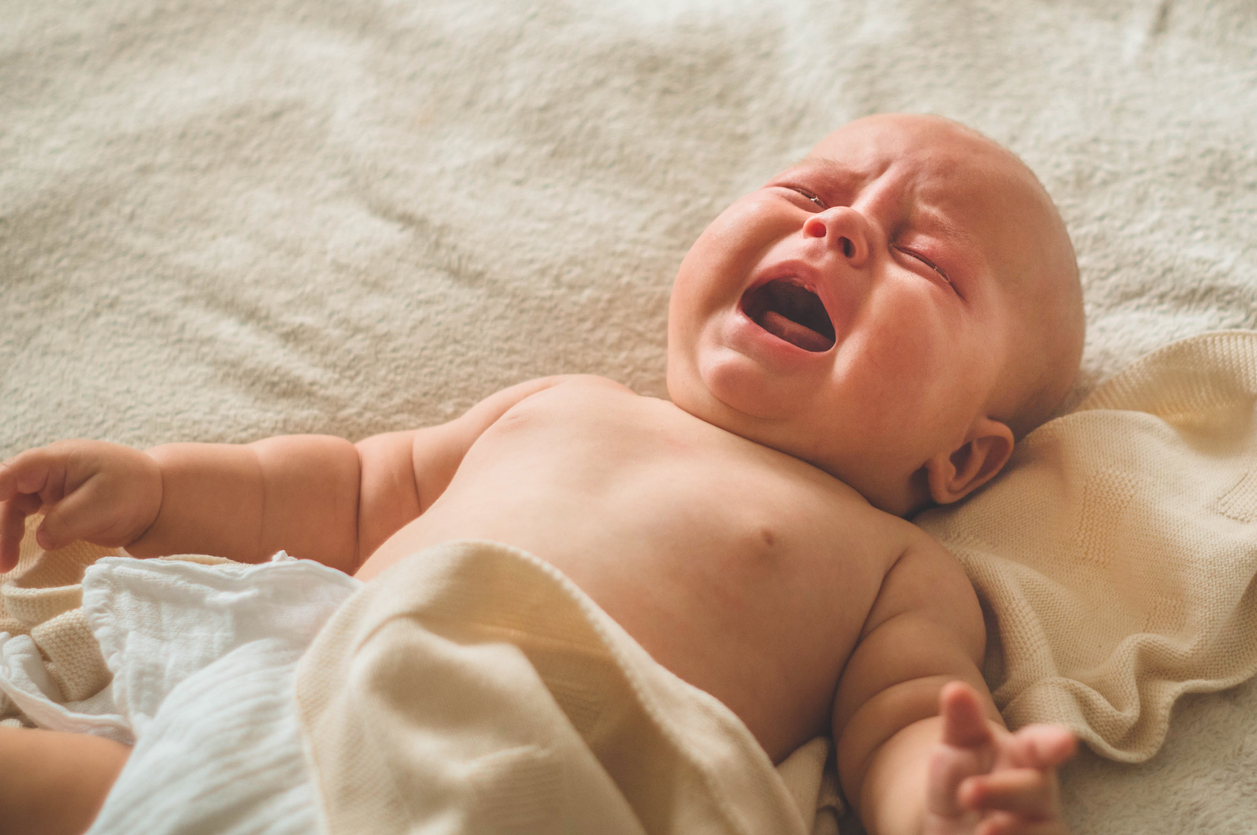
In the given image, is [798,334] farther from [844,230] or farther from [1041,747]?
[1041,747]

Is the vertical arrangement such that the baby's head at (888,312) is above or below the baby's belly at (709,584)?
above

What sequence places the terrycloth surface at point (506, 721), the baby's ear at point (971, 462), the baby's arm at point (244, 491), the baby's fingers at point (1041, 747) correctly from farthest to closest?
1. the baby's ear at point (971, 462)
2. the baby's arm at point (244, 491)
3. the terrycloth surface at point (506, 721)
4. the baby's fingers at point (1041, 747)

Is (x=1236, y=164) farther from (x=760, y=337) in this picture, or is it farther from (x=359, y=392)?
(x=359, y=392)

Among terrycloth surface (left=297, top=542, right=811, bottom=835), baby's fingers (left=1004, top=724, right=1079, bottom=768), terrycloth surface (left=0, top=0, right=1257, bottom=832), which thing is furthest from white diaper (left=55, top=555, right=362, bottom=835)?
baby's fingers (left=1004, top=724, right=1079, bottom=768)

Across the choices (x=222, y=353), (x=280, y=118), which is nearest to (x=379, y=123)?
(x=280, y=118)

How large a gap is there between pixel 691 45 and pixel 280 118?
618mm

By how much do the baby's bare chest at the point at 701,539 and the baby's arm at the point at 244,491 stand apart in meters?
0.10

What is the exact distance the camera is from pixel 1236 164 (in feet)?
4.01

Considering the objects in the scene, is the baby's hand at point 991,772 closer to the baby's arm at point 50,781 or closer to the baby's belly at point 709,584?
the baby's belly at point 709,584

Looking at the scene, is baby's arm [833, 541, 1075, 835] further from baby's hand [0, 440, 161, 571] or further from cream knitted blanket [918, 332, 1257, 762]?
baby's hand [0, 440, 161, 571]

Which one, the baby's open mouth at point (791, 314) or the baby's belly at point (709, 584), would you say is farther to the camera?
the baby's open mouth at point (791, 314)

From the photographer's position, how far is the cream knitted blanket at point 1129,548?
91 centimetres

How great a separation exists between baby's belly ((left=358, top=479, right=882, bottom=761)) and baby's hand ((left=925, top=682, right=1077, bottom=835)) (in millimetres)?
264

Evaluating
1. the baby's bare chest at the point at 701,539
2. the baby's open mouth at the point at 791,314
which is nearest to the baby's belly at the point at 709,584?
the baby's bare chest at the point at 701,539
